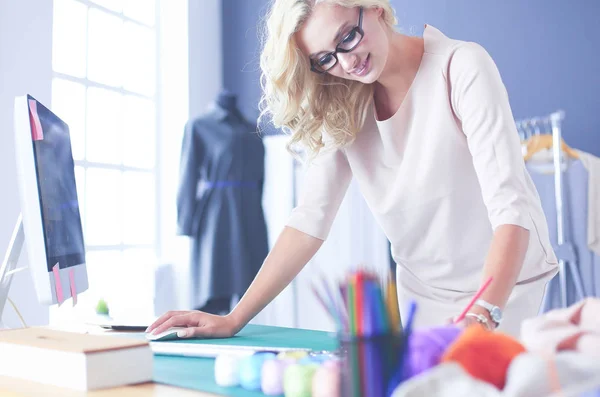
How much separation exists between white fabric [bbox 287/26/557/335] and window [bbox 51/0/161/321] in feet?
7.31

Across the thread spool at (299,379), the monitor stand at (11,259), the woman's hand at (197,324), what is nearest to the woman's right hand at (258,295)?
the woman's hand at (197,324)

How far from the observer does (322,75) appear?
1514mm

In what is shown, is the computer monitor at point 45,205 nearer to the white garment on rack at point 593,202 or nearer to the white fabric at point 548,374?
the white fabric at point 548,374

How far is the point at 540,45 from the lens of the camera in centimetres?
357

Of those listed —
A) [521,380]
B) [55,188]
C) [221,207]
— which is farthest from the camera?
[221,207]

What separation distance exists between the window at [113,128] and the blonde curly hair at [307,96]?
218 centimetres

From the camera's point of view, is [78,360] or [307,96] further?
[307,96]

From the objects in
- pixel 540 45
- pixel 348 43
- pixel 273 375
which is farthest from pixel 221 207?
pixel 273 375

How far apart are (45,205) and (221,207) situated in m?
2.09

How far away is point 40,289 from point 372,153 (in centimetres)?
77

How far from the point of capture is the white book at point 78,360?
2.64ft

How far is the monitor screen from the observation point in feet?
3.80

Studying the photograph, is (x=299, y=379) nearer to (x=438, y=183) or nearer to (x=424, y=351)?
(x=424, y=351)

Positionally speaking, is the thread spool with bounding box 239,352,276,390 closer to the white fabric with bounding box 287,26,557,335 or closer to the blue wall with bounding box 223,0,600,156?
the white fabric with bounding box 287,26,557,335
